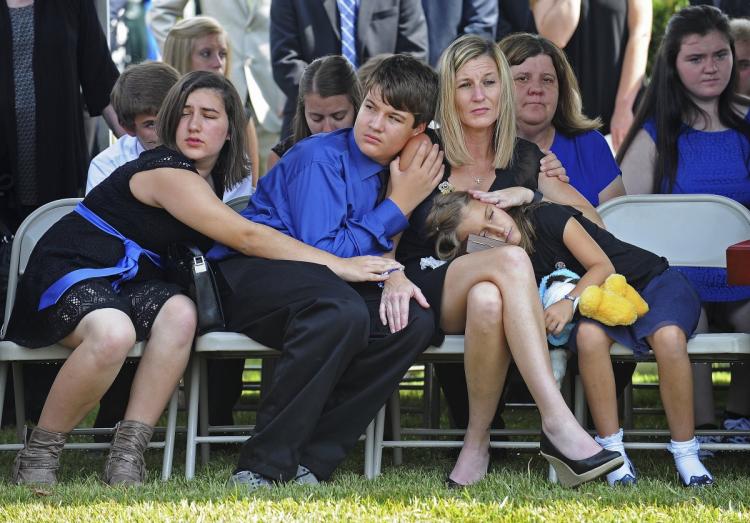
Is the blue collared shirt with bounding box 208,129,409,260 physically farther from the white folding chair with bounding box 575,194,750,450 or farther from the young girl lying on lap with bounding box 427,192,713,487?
the white folding chair with bounding box 575,194,750,450

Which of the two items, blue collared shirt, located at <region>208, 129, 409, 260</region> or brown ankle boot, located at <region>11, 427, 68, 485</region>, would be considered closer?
brown ankle boot, located at <region>11, 427, 68, 485</region>

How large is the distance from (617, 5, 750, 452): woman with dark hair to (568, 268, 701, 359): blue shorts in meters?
0.90

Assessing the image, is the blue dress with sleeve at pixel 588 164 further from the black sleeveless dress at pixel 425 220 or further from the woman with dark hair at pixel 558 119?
the black sleeveless dress at pixel 425 220

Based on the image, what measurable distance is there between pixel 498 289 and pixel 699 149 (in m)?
1.66

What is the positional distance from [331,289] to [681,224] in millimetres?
1495

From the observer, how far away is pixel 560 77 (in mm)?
5465

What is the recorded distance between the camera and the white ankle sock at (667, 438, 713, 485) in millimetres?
4195

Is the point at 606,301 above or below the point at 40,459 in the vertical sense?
above

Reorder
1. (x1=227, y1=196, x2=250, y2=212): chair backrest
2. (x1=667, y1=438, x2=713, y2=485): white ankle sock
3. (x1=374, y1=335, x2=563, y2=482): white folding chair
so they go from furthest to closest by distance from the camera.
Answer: (x1=227, y1=196, x2=250, y2=212): chair backrest, (x1=374, y1=335, x2=563, y2=482): white folding chair, (x1=667, y1=438, x2=713, y2=485): white ankle sock

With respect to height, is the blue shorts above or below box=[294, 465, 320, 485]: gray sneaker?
above

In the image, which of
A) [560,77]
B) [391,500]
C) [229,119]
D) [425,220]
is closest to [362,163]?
[425,220]

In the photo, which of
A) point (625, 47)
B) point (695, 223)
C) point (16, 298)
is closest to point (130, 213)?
point (16, 298)

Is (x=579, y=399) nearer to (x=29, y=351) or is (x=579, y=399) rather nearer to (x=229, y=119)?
(x=229, y=119)

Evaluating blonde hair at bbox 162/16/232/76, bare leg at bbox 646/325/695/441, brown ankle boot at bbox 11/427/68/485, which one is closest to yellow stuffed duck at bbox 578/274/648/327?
bare leg at bbox 646/325/695/441
